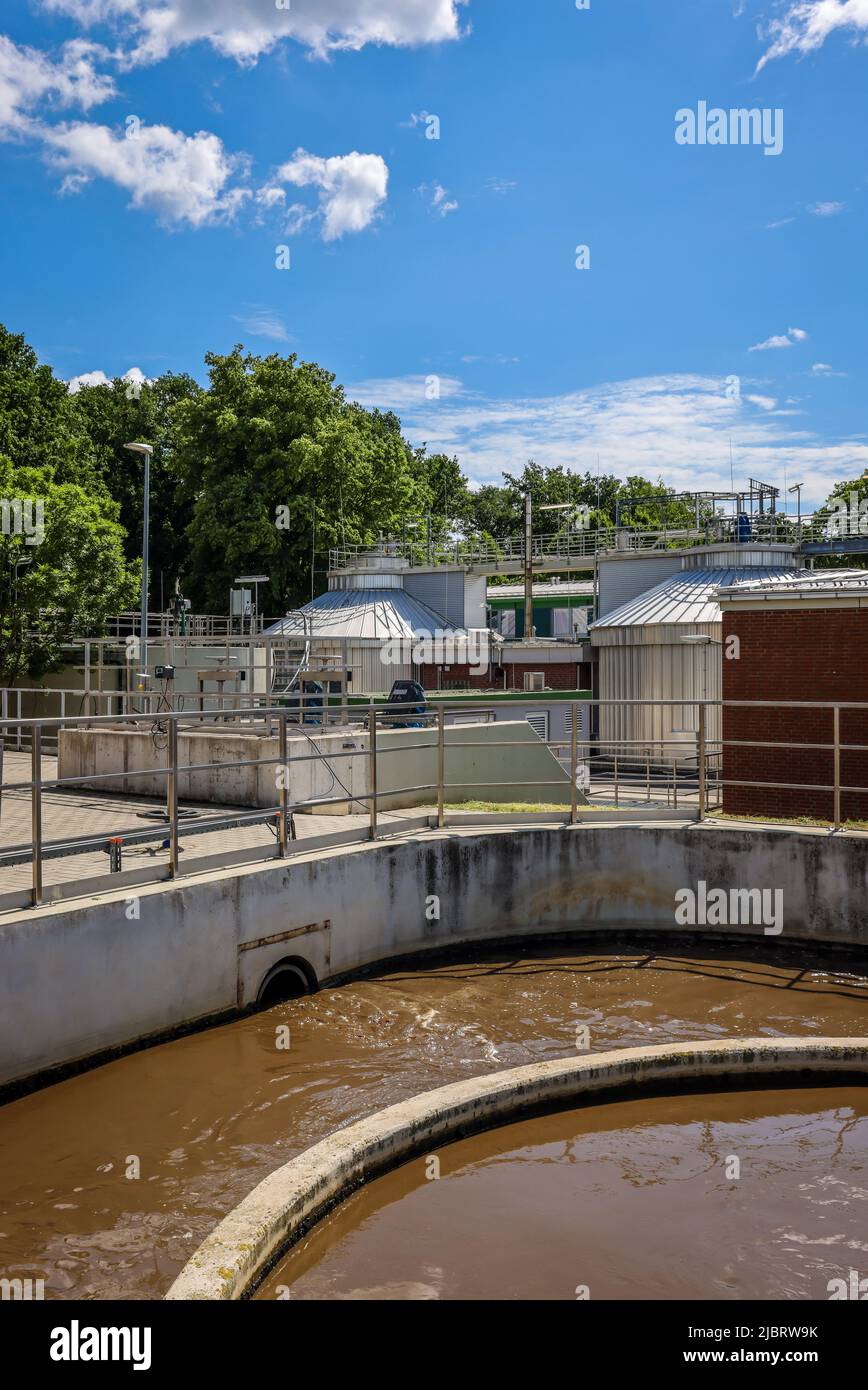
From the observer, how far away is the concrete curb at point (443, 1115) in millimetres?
4996

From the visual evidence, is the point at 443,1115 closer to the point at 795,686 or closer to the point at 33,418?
the point at 795,686

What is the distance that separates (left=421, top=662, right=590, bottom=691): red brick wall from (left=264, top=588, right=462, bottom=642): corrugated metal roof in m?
1.67

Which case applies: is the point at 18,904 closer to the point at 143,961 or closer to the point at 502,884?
the point at 143,961

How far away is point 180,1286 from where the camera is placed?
4.73 metres

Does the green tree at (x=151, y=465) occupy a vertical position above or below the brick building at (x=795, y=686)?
above

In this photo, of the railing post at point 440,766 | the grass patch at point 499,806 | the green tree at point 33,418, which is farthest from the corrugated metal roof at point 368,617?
the railing post at point 440,766

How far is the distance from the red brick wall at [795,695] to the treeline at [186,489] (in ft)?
49.6

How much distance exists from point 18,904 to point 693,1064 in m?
4.97

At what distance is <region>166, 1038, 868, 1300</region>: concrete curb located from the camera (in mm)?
4996

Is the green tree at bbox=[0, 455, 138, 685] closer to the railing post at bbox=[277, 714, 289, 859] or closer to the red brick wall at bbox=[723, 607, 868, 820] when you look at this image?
the red brick wall at bbox=[723, 607, 868, 820]

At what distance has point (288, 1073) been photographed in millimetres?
7742

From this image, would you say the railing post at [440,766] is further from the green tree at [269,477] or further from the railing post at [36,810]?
the green tree at [269,477]

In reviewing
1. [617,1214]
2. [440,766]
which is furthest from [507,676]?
[617,1214]

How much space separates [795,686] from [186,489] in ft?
107
